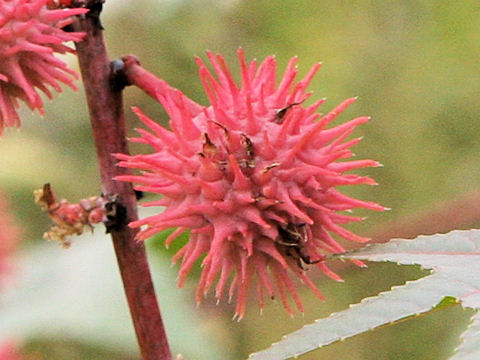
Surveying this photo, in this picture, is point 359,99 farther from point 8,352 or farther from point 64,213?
point 64,213

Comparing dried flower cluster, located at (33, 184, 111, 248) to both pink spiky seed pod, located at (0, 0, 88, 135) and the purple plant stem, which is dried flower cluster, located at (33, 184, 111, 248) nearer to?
the purple plant stem

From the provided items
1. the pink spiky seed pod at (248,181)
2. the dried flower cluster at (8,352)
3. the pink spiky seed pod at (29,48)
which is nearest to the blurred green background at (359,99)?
the dried flower cluster at (8,352)

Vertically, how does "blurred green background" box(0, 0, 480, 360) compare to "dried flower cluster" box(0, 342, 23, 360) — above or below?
above

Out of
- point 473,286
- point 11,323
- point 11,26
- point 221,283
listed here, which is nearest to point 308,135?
point 221,283

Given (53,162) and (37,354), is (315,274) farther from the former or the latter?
(53,162)

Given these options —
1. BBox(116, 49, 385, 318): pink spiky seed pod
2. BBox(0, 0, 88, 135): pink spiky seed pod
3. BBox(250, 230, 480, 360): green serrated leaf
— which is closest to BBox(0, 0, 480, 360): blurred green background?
BBox(0, 0, 88, 135): pink spiky seed pod

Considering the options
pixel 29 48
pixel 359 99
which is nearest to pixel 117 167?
pixel 29 48

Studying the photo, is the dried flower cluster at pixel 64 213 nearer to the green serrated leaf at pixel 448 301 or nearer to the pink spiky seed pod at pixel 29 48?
the pink spiky seed pod at pixel 29 48
